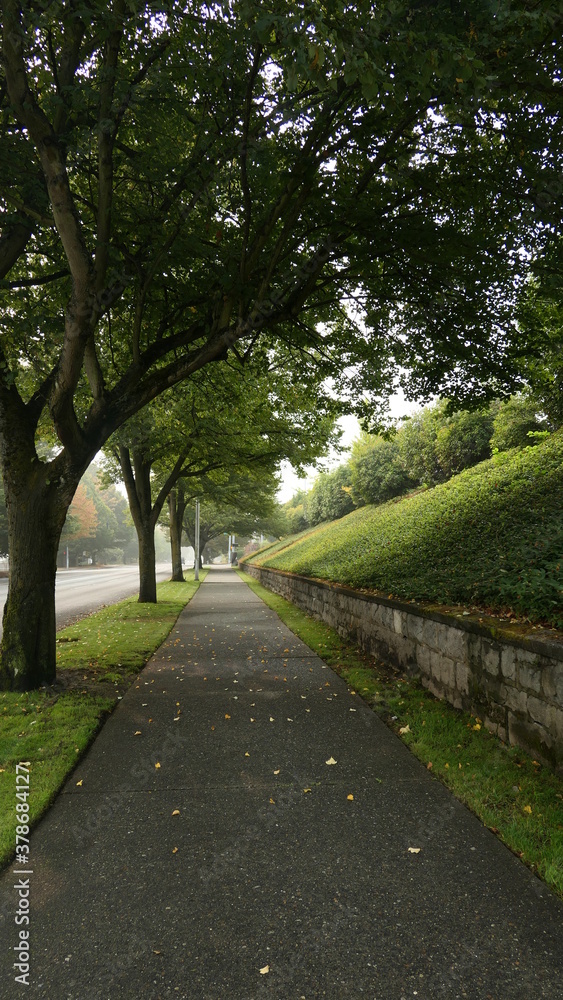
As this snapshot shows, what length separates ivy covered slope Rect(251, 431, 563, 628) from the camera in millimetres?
4738

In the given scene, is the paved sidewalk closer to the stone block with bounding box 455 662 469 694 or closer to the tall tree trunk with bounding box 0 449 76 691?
the stone block with bounding box 455 662 469 694

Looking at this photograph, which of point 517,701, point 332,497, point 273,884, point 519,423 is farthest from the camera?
point 332,497

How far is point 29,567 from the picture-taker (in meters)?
5.71

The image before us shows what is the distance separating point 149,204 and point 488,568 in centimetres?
601

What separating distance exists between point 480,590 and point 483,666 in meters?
1.03

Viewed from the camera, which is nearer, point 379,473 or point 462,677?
point 462,677

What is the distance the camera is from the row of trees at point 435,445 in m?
10.7

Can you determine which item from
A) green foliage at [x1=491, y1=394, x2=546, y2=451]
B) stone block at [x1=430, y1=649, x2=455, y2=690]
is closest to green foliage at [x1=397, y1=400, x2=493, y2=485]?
green foliage at [x1=491, y1=394, x2=546, y2=451]

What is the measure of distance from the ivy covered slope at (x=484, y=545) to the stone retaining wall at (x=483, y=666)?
13.4 inches

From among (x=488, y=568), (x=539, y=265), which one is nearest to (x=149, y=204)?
(x=539, y=265)

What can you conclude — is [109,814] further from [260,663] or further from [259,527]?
[259,527]

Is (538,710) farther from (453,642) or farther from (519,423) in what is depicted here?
(519,423)

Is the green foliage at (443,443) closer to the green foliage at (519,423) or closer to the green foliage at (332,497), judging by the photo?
the green foliage at (519,423)

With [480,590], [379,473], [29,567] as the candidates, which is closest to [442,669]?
[480,590]
